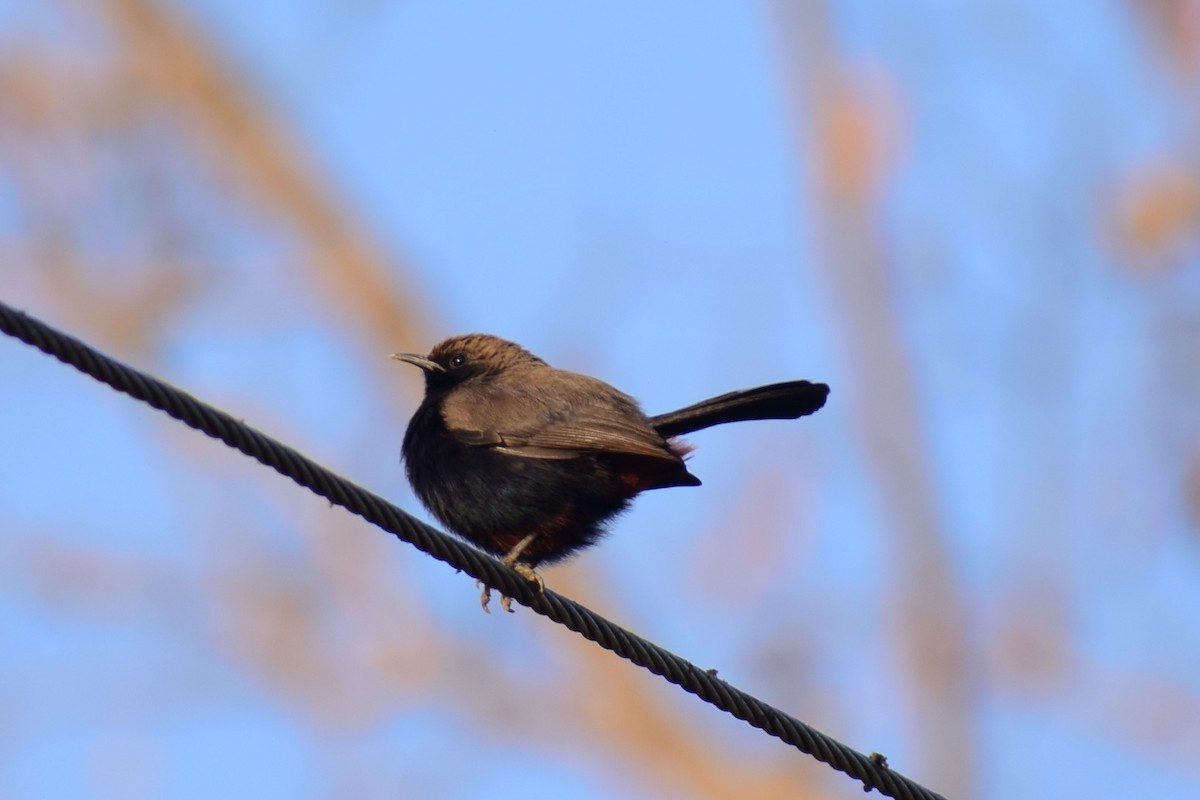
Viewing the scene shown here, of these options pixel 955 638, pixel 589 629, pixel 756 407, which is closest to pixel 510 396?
pixel 756 407

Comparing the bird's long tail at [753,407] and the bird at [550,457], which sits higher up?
the bird's long tail at [753,407]

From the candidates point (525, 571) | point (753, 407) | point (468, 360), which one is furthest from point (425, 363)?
point (525, 571)

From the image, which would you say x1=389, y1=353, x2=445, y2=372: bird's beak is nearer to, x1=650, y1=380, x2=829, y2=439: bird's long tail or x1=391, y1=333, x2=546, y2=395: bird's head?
x1=391, y1=333, x2=546, y2=395: bird's head

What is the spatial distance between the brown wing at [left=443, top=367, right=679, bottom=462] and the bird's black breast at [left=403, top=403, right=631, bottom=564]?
0.07m

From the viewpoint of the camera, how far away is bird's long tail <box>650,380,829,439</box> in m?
6.87

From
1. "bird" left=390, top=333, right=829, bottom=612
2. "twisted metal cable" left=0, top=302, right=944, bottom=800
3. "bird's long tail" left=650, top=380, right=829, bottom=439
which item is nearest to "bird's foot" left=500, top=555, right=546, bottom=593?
"bird" left=390, top=333, right=829, bottom=612

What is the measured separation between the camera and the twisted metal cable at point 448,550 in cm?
387

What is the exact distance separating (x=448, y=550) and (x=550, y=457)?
196cm

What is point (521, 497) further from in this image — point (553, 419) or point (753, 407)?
point (753, 407)

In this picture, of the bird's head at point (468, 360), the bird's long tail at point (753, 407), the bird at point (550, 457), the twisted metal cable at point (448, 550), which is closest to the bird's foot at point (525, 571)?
the bird at point (550, 457)

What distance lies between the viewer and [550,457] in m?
6.75

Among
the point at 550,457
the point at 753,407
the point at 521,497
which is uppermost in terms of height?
the point at 753,407

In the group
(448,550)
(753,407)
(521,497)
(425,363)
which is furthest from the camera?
(425,363)

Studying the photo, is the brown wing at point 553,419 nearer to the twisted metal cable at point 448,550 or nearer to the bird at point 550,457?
the bird at point 550,457
